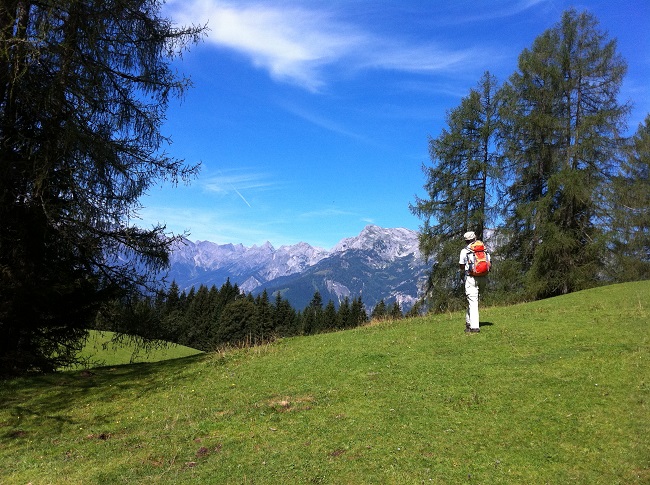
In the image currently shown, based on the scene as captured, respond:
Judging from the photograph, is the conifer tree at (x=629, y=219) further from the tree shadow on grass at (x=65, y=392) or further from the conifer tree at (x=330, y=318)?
the conifer tree at (x=330, y=318)

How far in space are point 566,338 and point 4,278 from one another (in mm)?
12847

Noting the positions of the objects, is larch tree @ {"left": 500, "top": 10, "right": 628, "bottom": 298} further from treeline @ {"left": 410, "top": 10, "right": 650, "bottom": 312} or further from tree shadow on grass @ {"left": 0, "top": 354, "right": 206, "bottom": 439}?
tree shadow on grass @ {"left": 0, "top": 354, "right": 206, "bottom": 439}

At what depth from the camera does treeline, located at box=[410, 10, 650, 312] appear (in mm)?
23578

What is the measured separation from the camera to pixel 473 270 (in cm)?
1084

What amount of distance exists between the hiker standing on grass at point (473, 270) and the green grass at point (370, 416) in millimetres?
555

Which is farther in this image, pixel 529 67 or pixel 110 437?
pixel 529 67

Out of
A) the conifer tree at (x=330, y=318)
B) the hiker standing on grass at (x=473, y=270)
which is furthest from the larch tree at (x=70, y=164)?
the conifer tree at (x=330, y=318)

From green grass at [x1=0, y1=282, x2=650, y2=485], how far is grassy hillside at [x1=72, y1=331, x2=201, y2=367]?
56.9 inches

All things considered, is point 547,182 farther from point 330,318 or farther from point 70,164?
point 330,318

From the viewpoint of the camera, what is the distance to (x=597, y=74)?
24.5 meters

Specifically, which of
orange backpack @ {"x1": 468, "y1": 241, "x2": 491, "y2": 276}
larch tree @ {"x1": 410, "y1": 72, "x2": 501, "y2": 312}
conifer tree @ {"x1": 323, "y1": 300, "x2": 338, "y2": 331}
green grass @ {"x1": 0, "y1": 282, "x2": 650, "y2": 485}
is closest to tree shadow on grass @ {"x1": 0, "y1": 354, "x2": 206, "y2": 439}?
green grass @ {"x1": 0, "y1": 282, "x2": 650, "y2": 485}

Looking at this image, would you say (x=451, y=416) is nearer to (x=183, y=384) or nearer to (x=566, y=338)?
(x=566, y=338)

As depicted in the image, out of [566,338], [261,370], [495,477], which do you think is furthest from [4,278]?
[566,338]

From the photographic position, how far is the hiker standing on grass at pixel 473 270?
10758 millimetres
